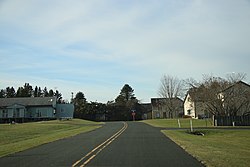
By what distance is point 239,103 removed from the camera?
54.0 metres

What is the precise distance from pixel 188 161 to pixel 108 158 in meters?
3.17

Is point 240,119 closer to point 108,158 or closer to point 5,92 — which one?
point 108,158

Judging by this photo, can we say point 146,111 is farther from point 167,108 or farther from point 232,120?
point 232,120

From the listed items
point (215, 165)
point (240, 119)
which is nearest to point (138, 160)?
point (215, 165)

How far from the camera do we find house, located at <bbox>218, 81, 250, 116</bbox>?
5284 cm

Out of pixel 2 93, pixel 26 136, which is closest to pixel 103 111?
pixel 2 93

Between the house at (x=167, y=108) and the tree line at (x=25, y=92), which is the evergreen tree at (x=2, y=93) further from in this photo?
the house at (x=167, y=108)

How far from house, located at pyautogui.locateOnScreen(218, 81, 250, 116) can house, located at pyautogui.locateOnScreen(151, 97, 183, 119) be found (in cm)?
3896

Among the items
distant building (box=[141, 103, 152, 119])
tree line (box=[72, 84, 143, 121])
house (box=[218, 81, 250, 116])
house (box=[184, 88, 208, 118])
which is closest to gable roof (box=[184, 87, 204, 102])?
house (box=[184, 88, 208, 118])

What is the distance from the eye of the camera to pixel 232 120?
4931cm

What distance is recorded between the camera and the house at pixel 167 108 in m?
95.9

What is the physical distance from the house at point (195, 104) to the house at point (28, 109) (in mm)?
33879

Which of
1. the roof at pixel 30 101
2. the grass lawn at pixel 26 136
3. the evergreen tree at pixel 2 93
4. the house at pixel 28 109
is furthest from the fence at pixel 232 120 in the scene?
the evergreen tree at pixel 2 93

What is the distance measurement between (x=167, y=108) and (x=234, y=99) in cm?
4955
